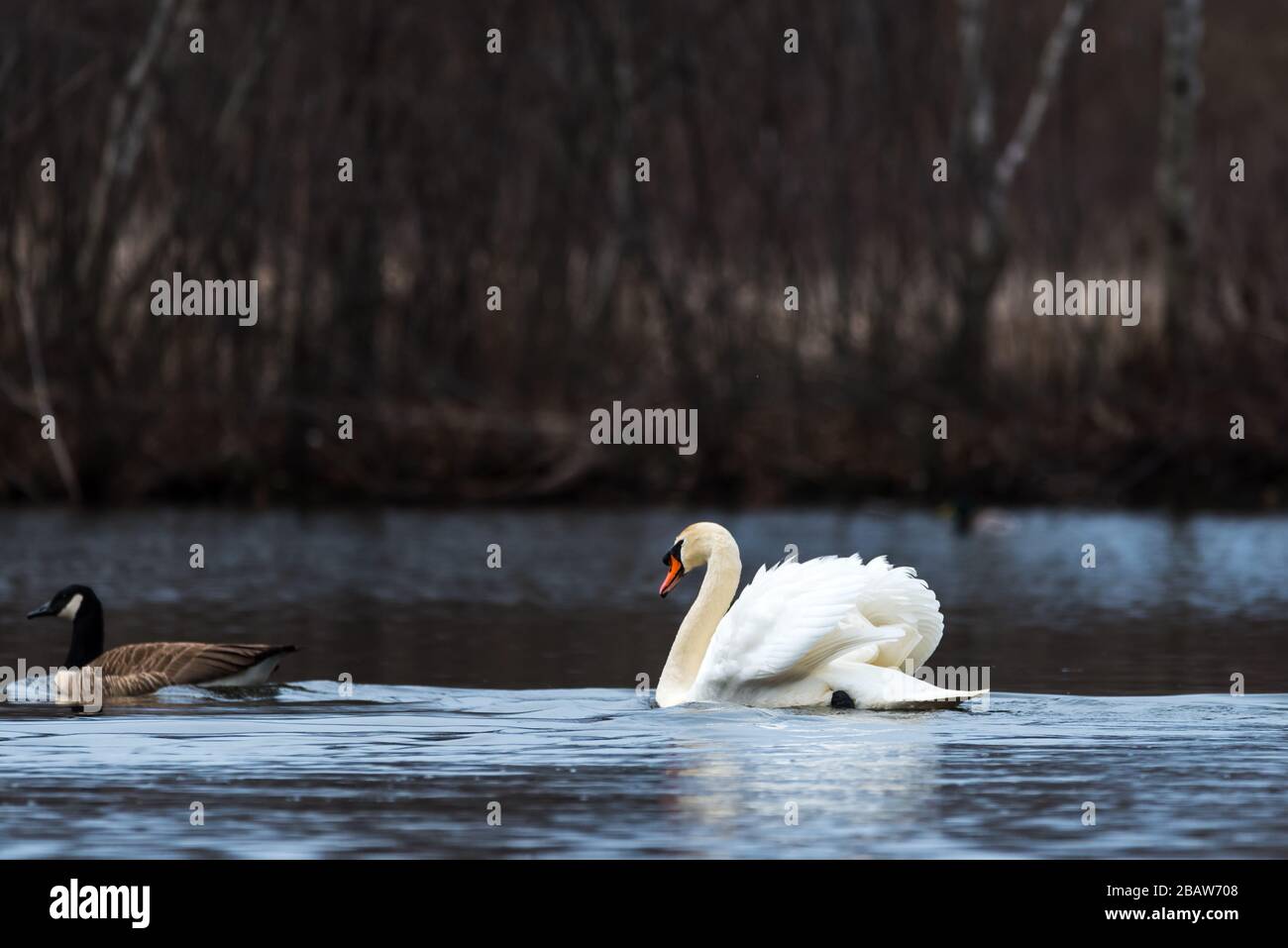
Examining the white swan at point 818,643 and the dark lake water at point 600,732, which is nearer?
the dark lake water at point 600,732

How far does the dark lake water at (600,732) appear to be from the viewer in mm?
9234

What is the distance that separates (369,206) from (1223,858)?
2388 centimetres

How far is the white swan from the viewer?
499 inches

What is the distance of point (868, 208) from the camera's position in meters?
31.5

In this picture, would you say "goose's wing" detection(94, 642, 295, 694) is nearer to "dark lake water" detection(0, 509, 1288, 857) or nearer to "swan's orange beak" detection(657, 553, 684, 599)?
"dark lake water" detection(0, 509, 1288, 857)

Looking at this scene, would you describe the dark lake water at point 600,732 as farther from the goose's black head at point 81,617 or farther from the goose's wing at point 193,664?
the goose's black head at point 81,617

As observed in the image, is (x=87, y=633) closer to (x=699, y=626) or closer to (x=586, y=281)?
(x=699, y=626)

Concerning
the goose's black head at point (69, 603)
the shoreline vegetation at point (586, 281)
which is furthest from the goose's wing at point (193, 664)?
the shoreline vegetation at point (586, 281)

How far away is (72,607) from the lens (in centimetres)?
1550

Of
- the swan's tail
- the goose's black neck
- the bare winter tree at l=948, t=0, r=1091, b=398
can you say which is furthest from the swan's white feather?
the bare winter tree at l=948, t=0, r=1091, b=398

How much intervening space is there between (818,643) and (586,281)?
64.5ft

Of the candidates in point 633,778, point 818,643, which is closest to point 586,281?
point 818,643

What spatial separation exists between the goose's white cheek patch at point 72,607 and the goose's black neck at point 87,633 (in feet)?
0.09
